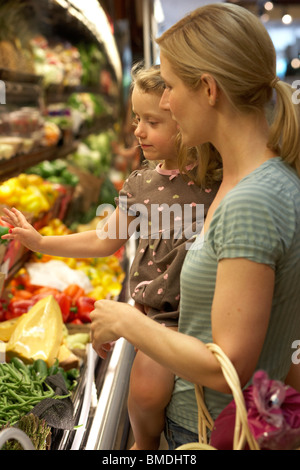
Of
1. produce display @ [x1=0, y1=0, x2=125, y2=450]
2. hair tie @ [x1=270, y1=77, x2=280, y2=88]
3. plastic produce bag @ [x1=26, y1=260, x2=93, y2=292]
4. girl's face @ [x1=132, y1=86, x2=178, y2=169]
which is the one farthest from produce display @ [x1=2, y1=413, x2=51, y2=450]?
plastic produce bag @ [x1=26, y1=260, x2=93, y2=292]

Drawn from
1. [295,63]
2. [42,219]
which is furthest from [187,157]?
[295,63]

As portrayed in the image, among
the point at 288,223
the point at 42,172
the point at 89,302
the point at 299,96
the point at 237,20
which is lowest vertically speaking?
the point at 89,302

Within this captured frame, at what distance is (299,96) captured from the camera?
4.54 feet

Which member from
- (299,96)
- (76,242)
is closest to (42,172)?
(76,242)

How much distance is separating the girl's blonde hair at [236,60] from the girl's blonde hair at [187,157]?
0.43 meters

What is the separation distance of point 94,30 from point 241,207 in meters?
5.46

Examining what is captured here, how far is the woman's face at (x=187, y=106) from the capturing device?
1225 millimetres

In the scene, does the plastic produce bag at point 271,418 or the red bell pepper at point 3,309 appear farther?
the red bell pepper at point 3,309

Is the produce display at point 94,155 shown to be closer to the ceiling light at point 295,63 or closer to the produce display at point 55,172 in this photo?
the produce display at point 55,172

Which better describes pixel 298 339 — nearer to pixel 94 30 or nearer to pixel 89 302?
pixel 89 302

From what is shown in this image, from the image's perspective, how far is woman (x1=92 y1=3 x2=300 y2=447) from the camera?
109cm

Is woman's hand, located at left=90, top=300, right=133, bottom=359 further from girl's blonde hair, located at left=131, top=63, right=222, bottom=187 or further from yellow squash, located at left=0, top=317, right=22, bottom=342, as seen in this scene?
yellow squash, located at left=0, top=317, right=22, bottom=342

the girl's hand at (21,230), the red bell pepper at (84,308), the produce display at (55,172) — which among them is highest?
the girl's hand at (21,230)

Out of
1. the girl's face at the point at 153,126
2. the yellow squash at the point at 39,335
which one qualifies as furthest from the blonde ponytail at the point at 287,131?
the yellow squash at the point at 39,335
